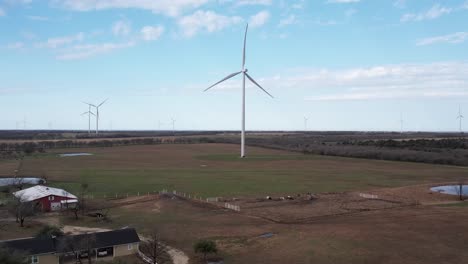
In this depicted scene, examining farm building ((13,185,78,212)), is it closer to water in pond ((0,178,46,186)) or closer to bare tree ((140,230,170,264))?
bare tree ((140,230,170,264))

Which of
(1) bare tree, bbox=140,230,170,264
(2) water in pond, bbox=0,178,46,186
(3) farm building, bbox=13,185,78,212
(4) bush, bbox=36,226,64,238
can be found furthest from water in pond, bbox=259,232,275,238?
(2) water in pond, bbox=0,178,46,186

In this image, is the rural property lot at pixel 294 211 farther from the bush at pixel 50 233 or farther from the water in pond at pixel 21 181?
the bush at pixel 50 233

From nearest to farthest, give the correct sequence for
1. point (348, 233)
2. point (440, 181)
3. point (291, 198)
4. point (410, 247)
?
point (410, 247), point (348, 233), point (291, 198), point (440, 181)

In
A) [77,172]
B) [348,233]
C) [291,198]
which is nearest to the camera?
[348,233]

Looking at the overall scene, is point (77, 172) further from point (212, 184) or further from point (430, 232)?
point (430, 232)

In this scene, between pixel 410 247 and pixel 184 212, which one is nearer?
pixel 410 247

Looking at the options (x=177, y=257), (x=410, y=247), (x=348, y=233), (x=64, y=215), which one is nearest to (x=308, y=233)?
(x=348, y=233)
